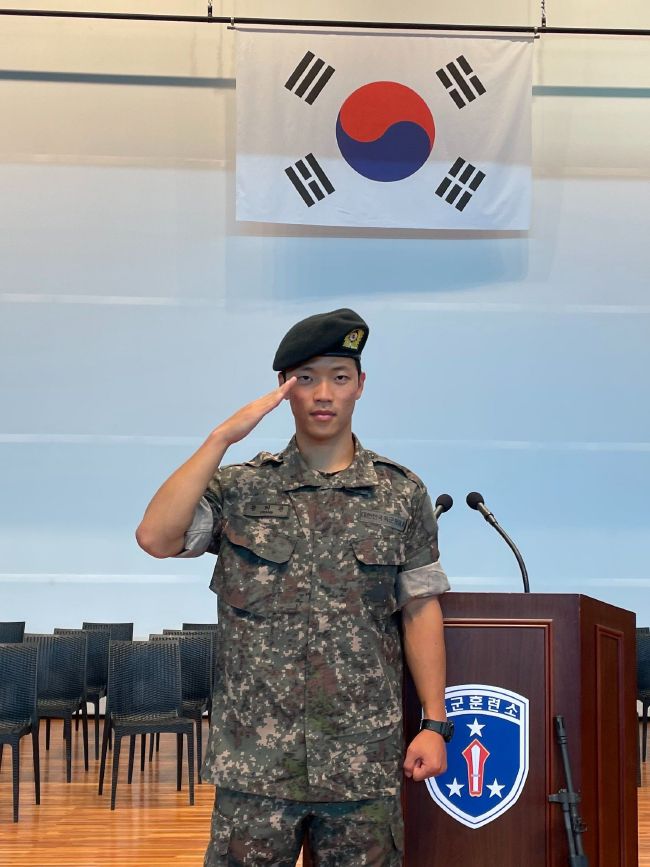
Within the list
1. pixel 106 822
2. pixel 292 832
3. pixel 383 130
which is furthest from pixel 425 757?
pixel 383 130

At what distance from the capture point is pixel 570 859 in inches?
81.5

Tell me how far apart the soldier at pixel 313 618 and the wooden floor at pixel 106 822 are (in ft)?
8.58

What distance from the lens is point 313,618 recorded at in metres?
1.90

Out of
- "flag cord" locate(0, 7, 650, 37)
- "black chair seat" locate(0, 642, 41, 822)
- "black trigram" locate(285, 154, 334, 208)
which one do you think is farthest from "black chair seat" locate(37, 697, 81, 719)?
"flag cord" locate(0, 7, 650, 37)

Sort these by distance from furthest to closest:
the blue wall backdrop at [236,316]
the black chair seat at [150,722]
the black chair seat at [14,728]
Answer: the blue wall backdrop at [236,316] < the black chair seat at [150,722] < the black chair seat at [14,728]

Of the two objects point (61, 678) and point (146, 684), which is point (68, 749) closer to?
point (61, 678)

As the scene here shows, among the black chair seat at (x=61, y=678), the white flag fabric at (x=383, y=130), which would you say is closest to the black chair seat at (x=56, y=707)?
the black chair seat at (x=61, y=678)

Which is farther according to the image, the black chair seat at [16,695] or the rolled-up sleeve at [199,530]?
the black chair seat at [16,695]

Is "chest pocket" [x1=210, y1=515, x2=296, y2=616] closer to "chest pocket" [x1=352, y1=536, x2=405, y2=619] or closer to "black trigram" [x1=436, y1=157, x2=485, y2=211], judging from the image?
"chest pocket" [x1=352, y1=536, x2=405, y2=619]

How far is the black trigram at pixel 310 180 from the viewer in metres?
8.61

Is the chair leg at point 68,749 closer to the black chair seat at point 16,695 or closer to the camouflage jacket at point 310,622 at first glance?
the black chair seat at point 16,695

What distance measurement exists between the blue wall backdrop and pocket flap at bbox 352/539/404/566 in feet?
23.8

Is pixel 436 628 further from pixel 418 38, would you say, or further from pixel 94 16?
pixel 94 16

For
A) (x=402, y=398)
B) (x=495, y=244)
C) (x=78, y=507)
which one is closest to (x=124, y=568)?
(x=78, y=507)
